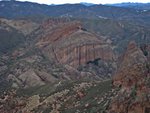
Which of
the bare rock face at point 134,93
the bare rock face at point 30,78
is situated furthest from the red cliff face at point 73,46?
the bare rock face at point 134,93

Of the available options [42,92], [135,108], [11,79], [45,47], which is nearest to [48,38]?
[45,47]

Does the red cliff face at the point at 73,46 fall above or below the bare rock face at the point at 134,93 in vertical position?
below

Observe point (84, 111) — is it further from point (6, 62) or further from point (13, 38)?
point (13, 38)

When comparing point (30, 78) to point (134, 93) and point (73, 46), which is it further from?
point (134, 93)

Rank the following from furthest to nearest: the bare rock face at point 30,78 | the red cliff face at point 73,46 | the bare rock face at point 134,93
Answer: the red cliff face at point 73,46, the bare rock face at point 30,78, the bare rock face at point 134,93

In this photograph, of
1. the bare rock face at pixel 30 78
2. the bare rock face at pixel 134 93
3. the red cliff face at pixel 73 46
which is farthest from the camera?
the red cliff face at pixel 73 46

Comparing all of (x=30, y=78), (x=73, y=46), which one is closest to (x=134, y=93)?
(x=30, y=78)

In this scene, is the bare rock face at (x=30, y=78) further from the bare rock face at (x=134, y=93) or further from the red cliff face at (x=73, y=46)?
the bare rock face at (x=134, y=93)

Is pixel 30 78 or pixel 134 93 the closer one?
pixel 134 93

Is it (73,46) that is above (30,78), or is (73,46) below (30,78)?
below
